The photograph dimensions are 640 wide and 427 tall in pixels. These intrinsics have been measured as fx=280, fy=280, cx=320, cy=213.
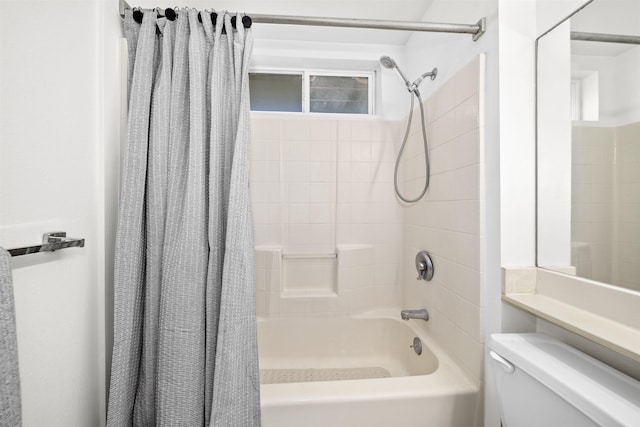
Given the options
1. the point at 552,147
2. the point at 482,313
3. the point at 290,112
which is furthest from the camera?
the point at 290,112

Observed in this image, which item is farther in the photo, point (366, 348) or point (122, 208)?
point (366, 348)

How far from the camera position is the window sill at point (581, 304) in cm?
70

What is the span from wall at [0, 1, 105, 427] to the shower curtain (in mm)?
98

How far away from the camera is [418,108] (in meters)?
1.70

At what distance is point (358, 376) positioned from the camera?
1724 millimetres

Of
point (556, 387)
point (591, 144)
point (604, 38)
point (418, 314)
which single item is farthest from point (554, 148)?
point (418, 314)

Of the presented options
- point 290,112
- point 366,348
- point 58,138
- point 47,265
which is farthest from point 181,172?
point 366,348

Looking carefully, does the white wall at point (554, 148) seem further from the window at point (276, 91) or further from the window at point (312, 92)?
the window at point (276, 91)

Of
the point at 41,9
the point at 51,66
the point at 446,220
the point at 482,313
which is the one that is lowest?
the point at 482,313

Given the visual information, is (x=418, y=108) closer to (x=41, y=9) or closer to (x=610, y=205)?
(x=610, y=205)

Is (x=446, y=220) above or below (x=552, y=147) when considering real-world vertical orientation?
below

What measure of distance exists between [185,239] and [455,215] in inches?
44.9

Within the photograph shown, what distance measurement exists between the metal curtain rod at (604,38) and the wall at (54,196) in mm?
1593

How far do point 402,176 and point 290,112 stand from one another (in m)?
0.91
